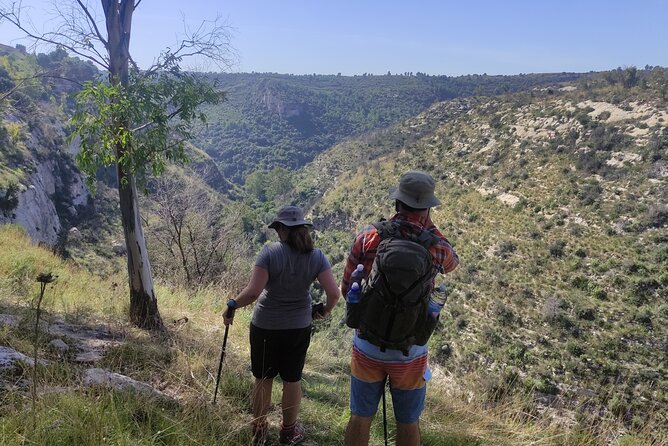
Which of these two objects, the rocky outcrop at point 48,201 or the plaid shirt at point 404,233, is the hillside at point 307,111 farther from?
the plaid shirt at point 404,233

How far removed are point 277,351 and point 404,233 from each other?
119cm

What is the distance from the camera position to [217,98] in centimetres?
494

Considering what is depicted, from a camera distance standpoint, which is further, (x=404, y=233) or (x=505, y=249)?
(x=505, y=249)

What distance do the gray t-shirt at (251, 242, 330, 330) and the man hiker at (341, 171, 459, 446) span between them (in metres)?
0.39

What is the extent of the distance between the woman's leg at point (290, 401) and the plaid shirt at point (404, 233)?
920mm

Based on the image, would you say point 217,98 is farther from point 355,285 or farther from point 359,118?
point 359,118

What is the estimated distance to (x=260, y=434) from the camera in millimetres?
2658

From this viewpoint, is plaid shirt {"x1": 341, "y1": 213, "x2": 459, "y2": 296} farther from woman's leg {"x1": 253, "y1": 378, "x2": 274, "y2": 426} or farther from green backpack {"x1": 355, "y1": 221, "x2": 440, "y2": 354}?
woman's leg {"x1": 253, "y1": 378, "x2": 274, "y2": 426}

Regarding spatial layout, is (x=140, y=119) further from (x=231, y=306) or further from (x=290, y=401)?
(x=290, y=401)

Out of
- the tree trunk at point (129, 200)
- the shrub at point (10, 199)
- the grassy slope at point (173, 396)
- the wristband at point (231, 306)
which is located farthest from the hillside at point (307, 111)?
the wristband at point (231, 306)

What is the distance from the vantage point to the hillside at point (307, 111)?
319ft

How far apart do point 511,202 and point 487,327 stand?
16107 millimetres

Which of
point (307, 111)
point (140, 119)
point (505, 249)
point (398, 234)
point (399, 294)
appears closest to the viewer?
point (399, 294)

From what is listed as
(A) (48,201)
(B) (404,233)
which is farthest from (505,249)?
(B) (404,233)
